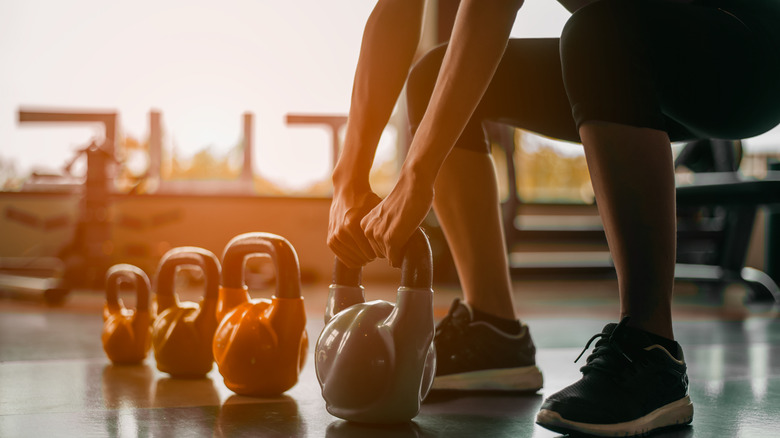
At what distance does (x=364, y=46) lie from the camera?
1.00 metres

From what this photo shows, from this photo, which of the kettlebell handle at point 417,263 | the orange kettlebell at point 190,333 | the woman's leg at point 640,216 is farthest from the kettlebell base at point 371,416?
the orange kettlebell at point 190,333

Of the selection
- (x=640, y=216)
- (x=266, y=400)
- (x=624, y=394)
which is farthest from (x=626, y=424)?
(x=266, y=400)

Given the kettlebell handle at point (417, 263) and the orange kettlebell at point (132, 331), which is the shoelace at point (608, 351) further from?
the orange kettlebell at point (132, 331)

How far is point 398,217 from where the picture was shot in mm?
779

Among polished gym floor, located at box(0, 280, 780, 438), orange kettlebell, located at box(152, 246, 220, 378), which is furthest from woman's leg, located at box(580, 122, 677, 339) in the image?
orange kettlebell, located at box(152, 246, 220, 378)

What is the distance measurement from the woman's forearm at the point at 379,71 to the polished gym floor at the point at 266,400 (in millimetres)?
340

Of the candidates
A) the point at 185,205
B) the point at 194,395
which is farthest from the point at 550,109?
the point at 185,205

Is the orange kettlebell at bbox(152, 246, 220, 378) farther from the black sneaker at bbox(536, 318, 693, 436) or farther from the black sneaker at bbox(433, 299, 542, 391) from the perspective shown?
the black sneaker at bbox(536, 318, 693, 436)

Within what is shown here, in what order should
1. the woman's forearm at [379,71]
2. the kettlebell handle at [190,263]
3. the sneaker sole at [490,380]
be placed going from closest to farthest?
1. the woman's forearm at [379,71]
2. the sneaker sole at [490,380]
3. the kettlebell handle at [190,263]

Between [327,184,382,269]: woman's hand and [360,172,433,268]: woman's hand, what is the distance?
25 millimetres

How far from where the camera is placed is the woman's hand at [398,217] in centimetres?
78

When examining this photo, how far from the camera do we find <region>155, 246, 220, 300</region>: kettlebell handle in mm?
1201

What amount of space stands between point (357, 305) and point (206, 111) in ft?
10.8

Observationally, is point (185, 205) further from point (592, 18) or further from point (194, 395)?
point (592, 18)
